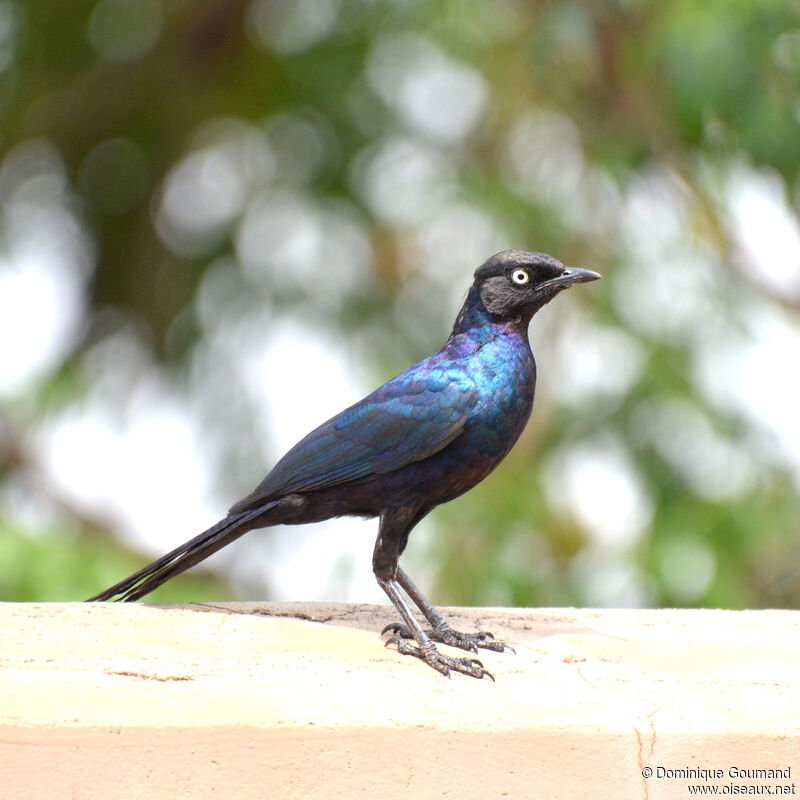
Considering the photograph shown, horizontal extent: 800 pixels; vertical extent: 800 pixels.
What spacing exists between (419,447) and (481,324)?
51cm

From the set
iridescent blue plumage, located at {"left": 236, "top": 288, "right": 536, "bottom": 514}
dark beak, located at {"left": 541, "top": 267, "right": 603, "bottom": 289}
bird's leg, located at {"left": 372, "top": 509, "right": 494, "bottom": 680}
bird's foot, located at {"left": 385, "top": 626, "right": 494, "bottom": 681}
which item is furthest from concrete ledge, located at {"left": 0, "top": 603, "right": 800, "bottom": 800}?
dark beak, located at {"left": 541, "top": 267, "right": 603, "bottom": 289}

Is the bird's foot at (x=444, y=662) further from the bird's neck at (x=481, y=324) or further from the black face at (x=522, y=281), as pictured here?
the black face at (x=522, y=281)

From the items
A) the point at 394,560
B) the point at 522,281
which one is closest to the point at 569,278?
the point at 522,281

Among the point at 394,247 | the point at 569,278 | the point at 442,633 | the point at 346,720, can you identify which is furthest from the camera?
the point at 394,247

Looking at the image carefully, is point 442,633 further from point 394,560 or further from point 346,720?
point 346,720

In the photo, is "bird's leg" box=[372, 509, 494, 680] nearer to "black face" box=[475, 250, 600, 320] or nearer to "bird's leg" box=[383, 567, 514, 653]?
"bird's leg" box=[383, 567, 514, 653]

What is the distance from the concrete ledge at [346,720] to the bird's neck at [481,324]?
103cm

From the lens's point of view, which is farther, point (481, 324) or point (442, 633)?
point (481, 324)

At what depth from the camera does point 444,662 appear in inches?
135

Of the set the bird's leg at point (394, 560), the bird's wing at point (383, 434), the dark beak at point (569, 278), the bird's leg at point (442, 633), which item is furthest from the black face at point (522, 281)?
the bird's leg at point (442, 633)

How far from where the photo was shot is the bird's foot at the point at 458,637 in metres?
3.70

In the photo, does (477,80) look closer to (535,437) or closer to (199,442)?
(535,437)

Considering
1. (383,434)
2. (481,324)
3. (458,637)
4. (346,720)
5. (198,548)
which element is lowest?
(458,637)

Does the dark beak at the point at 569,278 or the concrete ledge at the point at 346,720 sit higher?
the dark beak at the point at 569,278
